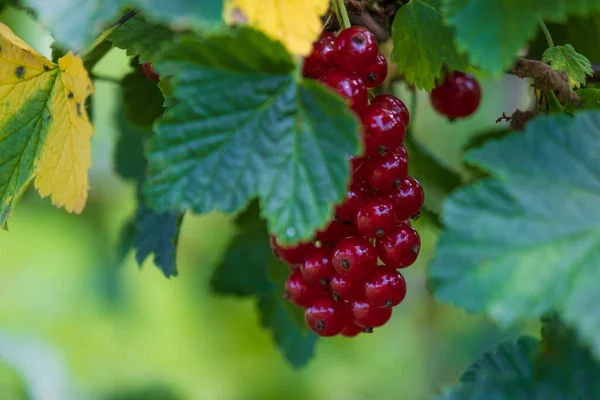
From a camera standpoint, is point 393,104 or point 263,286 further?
point 263,286

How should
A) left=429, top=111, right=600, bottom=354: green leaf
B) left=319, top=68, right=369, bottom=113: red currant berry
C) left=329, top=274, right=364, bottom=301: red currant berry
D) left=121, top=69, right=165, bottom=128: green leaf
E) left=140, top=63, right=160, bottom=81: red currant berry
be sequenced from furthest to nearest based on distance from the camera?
left=121, top=69, right=165, bottom=128: green leaf < left=140, top=63, right=160, bottom=81: red currant berry < left=329, top=274, right=364, bottom=301: red currant berry < left=319, top=68, right=369, bottom=113: red currant berry < left=429, top=111, right=600, bottom=354: green leaf

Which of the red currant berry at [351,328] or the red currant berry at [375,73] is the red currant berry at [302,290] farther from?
the red currant berry at [375,73]

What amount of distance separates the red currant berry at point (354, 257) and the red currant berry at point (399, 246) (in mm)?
12

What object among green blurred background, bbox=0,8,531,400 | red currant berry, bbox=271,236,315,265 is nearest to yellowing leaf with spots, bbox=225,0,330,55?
red currant berry, bbox=271,236,315,265

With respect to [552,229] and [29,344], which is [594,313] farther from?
[29,344]

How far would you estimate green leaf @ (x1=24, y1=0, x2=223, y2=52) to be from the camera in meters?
0.45

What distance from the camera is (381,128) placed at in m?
0.58

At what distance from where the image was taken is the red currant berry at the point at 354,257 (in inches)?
24.9

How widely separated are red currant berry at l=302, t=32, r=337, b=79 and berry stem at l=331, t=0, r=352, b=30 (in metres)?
0.04

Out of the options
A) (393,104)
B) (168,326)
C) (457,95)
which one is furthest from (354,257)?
(168,326)

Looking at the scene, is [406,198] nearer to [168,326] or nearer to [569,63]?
[569,63]

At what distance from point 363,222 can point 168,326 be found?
63.5 inches

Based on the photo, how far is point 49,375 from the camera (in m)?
1.68

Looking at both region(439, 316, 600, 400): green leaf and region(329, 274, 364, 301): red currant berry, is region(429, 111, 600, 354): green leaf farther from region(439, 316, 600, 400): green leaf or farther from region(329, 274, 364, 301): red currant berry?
region(329, 274, 364, 301): red currant berry
